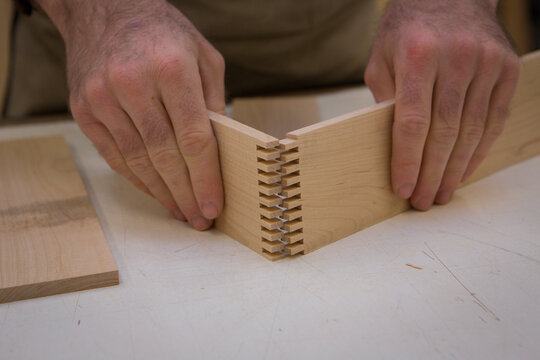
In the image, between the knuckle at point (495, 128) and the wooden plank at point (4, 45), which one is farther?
the wooden plank at point (4, 45)

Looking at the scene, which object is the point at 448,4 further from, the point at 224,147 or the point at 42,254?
the point at 42,254

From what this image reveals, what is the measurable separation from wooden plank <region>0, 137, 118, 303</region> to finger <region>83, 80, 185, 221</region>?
0.14 metres

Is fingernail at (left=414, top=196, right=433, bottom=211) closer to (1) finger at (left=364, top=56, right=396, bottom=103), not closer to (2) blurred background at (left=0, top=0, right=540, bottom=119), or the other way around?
(1) finger at (left=364, top=56, right=396, bottom=103)

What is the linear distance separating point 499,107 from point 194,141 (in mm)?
656

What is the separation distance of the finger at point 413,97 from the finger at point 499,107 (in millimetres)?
169

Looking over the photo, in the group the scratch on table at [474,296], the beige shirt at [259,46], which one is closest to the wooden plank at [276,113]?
the beige shirt at [259,46]

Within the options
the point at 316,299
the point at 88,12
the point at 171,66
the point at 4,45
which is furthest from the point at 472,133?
the point at 4,45

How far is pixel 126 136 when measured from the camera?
115 centimetres

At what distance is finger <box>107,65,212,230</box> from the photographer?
3.57 ft

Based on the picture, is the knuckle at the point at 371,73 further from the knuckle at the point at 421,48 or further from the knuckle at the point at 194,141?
the knuckle at the point at 194,141

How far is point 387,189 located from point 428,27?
1.13 ft

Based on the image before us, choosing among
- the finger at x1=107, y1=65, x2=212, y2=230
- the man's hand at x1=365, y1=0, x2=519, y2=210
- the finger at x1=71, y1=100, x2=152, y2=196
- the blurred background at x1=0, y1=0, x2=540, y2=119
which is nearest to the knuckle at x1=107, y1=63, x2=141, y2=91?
the finger at x1=107, y1=65, x2=212, y2=230

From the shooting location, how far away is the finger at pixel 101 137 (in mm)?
1176

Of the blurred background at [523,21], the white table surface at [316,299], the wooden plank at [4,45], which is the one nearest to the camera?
the white table surface at [316,299]
